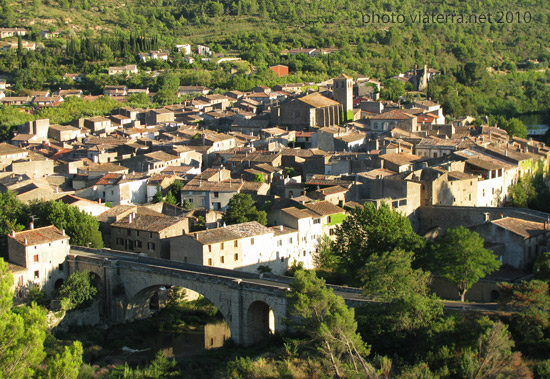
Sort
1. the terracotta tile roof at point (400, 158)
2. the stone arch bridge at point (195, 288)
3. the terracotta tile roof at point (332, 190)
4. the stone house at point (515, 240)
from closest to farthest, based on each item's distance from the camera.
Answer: the stone arch bridge at point (195, 288) < the stone house at point (515, 240) < the terracotta tile roof at point (332, 190) < the terracotta tile roof at point (400, 158)

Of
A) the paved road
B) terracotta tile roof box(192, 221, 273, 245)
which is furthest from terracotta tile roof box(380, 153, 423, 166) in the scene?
the paved road

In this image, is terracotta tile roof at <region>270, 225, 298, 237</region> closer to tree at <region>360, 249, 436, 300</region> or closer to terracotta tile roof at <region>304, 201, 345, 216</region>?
terracotta tile roof at <region>304, 201, 345, 216</region>

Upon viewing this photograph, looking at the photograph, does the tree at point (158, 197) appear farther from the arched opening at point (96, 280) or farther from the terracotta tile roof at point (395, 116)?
the terracotta tile roof at point (395, 116)

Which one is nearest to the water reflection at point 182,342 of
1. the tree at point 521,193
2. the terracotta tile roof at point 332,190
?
the terracotta tile roof at point 332,190

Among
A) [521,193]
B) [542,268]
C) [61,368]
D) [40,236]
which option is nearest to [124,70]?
[521,193]

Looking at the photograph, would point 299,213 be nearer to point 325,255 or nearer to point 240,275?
point 325,255

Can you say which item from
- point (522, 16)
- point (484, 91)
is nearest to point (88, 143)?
point (484, 91)

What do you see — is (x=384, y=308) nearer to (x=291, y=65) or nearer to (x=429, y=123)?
(x=429, y=123)
